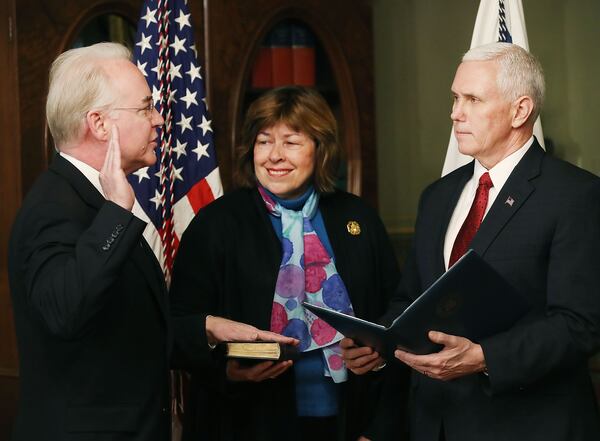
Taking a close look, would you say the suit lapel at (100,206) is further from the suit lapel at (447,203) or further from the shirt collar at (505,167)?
the shirt collar at (505,167)

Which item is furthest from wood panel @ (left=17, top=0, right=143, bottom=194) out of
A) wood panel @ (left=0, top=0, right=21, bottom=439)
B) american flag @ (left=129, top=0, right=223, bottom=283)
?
american flag @ (left=129, top=0, right=223, bottom=283)

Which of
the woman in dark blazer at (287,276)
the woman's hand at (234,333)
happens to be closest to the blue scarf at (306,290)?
the woman in dark blazer at (287,276)

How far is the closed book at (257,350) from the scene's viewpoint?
8.13ft

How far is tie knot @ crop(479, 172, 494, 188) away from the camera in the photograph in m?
2.51

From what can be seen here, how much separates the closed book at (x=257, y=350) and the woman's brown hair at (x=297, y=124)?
696 mm

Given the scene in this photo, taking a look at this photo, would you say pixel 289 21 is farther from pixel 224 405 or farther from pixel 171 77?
pixel 224 405

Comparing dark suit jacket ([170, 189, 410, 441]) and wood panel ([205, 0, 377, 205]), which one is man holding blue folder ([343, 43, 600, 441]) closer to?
dark suit jacket ([170, 189, 410, 441])

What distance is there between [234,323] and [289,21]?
2.22 metres

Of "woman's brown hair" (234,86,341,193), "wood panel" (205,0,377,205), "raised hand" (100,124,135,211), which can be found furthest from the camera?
"wood panel" (205,0,377,205)

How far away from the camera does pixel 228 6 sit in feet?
14.0

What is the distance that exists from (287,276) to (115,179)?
3.07 feet

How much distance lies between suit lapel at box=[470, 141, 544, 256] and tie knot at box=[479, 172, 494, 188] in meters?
0.08

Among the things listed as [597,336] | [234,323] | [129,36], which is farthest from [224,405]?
[129,36]

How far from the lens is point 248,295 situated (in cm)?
289
